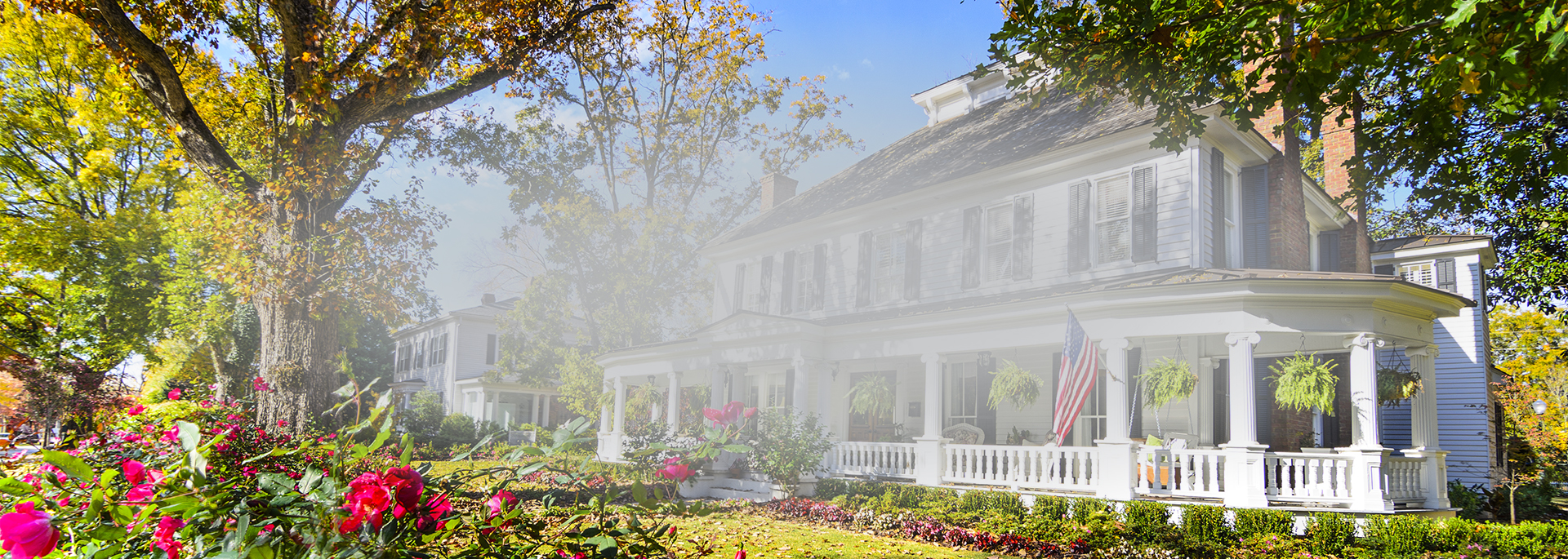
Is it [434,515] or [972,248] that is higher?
[972,248]

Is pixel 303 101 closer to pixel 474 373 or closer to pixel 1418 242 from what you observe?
pixel 1418 242

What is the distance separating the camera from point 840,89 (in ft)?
114

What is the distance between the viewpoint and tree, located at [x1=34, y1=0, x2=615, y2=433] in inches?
485

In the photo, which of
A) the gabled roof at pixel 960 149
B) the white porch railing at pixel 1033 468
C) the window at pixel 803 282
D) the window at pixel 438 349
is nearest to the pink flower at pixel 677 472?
the white porch railing at pixel 1033 468

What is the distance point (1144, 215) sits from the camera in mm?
14734

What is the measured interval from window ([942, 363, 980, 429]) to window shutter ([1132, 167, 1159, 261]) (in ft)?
14.6

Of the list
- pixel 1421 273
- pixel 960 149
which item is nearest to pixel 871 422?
pixel 960 149

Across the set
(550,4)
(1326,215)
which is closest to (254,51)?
(550,4)

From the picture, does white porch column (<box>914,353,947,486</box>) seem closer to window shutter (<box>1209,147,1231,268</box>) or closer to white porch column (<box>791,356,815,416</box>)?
white porch column (<box>791,356,815,416</box>)

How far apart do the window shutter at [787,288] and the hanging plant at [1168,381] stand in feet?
34.1

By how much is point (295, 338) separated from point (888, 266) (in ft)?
39.4

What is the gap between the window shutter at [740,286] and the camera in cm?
2397

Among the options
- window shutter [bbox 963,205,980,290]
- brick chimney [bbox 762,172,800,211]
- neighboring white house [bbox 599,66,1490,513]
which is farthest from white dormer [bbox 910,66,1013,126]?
window shutter [bbox 963,205,980,290]

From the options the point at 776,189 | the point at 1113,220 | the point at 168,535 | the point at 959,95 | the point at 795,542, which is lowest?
the point at 795,542
